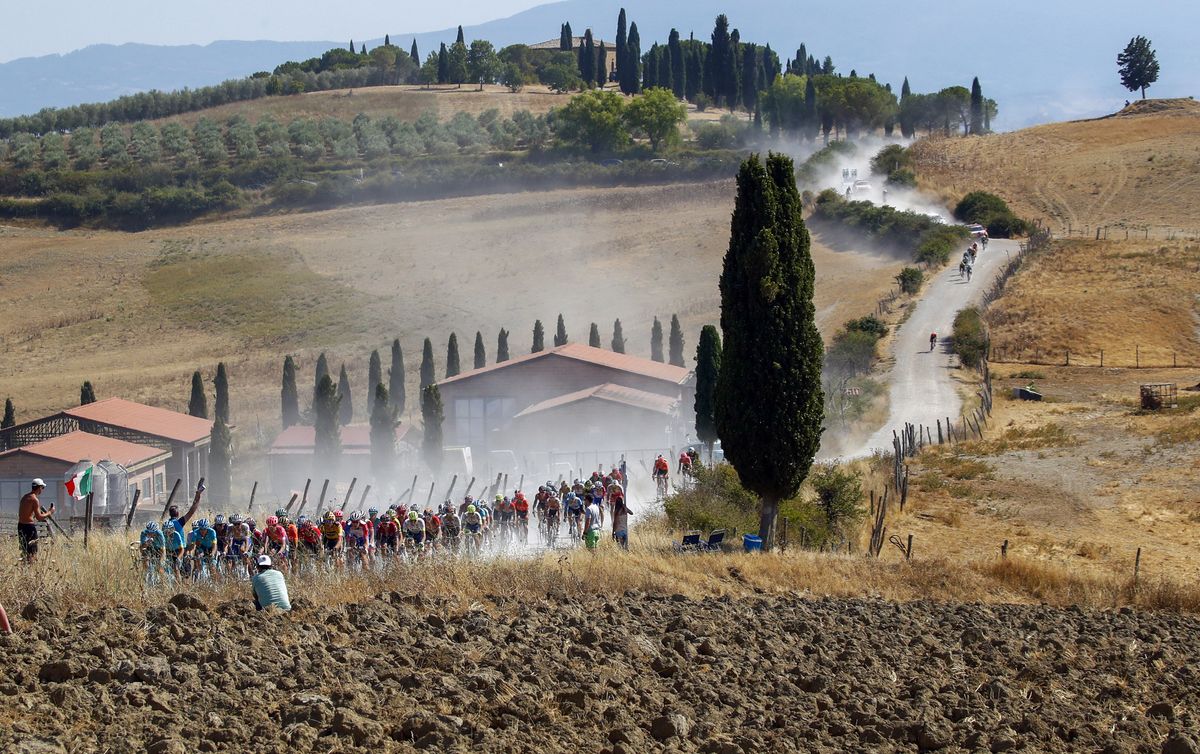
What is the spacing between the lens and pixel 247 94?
156375 millimetres

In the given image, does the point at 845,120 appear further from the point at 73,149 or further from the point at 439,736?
the point at 439,736

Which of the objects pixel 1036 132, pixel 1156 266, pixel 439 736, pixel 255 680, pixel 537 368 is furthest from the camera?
pixel 1036 132

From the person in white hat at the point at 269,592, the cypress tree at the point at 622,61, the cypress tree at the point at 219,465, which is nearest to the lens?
the person in white hat at the point at 269,592

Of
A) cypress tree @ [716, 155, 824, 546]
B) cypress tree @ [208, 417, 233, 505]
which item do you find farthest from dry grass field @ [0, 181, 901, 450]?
cypress tree @ [716, 155, 824, 546]

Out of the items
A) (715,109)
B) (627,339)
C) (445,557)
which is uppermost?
(715,109)

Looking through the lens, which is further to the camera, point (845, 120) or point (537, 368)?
point (845, 120)

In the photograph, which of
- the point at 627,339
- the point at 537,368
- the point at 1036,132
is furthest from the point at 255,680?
the point at 1036,132

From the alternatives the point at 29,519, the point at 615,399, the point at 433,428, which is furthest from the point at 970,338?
the point at 29,519

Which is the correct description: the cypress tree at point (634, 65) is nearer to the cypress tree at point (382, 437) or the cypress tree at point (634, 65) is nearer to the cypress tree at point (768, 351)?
the cypress tree at point (382, 437)

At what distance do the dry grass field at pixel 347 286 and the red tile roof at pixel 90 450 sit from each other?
1632 cm

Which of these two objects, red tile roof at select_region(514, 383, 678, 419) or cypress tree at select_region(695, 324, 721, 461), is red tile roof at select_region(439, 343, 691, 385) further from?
cypress tree at select_region(695, 324, 721, 461)

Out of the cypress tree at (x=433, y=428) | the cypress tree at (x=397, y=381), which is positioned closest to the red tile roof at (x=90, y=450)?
the cypress tree at (x=433, y=428)

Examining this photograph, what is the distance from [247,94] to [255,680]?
152 m

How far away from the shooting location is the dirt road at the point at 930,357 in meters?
46.0
